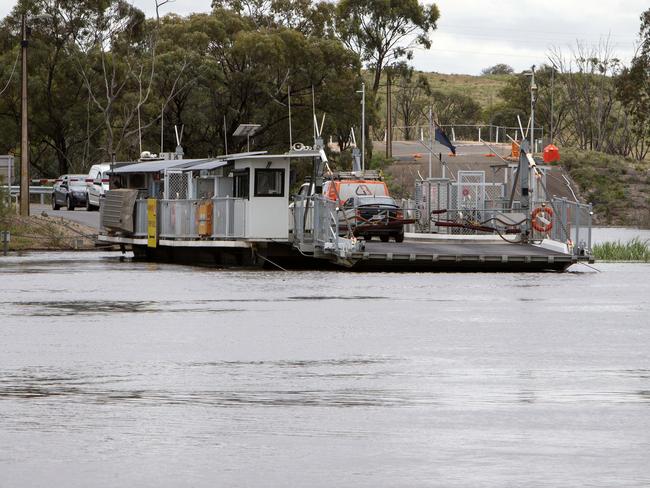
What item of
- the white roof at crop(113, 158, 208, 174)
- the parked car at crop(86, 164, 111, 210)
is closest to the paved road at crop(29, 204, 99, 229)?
the parked car at crop(86, 164, 111, 210)

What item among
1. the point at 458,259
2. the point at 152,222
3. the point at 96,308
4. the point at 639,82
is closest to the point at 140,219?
the point at 152,222

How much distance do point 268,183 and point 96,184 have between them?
28.8 m

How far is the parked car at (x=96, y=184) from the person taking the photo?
66.2m

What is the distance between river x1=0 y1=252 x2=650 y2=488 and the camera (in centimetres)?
987

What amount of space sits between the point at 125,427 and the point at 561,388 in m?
4.43

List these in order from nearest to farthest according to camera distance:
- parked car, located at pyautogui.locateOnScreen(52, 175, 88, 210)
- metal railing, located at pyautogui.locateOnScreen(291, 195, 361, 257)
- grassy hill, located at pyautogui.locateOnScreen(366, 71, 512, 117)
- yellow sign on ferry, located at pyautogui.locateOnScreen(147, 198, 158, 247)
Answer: metal railing, located at pyautogui.locateOnScreen(291, 195, 361, 257), yellow sign on ferry, located at pyautogui.locateOnScreen(147, 198, 158, 247), parked car, located at pyautogui.locateOnScreen(52, 175, 88, 210), grassy hill, located at pyautogui.locateOnScreen(366, 71, 512, 117)

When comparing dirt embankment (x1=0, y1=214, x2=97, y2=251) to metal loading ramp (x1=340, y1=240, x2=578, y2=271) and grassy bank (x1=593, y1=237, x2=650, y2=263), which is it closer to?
metal loading ramp (x1=340, y1=240, x2=578, y2=271)

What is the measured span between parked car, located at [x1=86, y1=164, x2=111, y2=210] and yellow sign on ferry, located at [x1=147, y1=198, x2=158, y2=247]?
22453 mm

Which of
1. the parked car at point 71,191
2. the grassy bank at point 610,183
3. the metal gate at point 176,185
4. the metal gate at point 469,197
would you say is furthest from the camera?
the grassy bank at point 610,183

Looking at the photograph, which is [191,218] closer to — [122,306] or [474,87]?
[122,306]

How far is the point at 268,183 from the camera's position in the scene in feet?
129

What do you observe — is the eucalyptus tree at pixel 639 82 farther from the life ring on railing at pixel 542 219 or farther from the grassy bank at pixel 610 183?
the life ring on railing at pixel 542 219

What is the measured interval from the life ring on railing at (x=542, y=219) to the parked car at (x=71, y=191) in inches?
1266

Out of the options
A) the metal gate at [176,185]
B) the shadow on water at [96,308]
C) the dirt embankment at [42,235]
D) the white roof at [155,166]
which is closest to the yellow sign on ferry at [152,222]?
the metal gate at [176,185]
